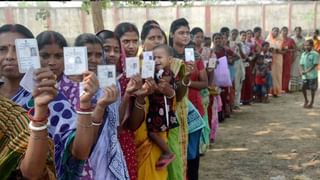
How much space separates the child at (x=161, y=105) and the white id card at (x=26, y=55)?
139 centimetres

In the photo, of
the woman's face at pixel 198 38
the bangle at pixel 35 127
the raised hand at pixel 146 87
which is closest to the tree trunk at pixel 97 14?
Result: the woman's face at pixel 198 38

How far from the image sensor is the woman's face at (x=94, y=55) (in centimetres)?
214

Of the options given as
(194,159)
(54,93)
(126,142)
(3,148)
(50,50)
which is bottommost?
(194,159)

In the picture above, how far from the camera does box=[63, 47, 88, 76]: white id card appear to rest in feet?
5.23

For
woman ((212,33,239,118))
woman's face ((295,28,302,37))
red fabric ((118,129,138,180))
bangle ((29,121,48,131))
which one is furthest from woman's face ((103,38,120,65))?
woman's face ((295,28,302,37))

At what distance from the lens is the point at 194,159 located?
3.80 m

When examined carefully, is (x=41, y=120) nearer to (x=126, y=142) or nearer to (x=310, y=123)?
(x=126, y=142)

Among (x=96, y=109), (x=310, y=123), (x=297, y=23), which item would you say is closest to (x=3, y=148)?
(x=96, y=109)

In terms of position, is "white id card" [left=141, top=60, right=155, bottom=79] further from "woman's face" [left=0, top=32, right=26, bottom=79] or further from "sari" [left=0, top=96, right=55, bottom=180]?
"sari" [left=0, top=96, right=55, bottom=180]

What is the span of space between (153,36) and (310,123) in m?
4.81

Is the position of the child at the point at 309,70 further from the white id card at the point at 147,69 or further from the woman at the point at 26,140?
the woman at the point at 26,140

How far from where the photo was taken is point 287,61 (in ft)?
34.6

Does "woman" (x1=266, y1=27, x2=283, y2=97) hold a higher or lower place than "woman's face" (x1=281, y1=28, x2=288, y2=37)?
lower

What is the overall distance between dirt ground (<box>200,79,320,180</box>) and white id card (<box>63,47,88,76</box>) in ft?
11.0
